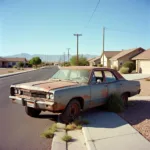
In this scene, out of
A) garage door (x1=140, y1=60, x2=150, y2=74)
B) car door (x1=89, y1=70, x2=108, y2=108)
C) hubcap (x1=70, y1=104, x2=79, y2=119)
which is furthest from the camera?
garage door (x1=140, y1=60, x2=150, y2=74)

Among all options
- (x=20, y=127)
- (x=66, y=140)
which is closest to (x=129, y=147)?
(x=66, y=140)

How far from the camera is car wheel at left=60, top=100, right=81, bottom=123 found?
7.30 meters

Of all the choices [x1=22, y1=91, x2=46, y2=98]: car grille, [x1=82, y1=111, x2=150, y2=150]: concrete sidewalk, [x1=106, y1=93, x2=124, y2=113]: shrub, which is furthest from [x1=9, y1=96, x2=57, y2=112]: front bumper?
[x1=106, y1=93, x2=124, y2=113]: shrub

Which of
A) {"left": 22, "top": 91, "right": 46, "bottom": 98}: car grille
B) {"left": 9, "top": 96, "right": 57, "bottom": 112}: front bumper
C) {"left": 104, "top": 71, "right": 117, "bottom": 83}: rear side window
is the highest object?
{"left": 104, "top": 71, "right": 117, "bottom": 83}: rear side window

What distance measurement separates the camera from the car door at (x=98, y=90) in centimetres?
818

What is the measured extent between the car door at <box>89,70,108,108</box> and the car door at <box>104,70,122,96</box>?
25 centimetres

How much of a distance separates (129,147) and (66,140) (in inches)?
57.3

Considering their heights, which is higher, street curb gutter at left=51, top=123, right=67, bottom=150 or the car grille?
the car grille

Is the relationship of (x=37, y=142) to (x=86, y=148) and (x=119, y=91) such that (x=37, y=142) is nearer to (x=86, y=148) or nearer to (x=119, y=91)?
(x=86, y=148)

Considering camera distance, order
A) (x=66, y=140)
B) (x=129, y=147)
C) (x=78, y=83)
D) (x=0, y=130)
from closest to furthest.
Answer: (x=129, y=147), (x=66, y=140), (x=0, y=130), (x=78, y=83)

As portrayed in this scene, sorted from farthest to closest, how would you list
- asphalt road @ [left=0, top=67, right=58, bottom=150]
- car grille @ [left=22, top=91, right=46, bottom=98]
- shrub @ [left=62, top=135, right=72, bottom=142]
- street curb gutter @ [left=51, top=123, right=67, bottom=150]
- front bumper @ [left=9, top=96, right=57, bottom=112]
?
car grille @ [left=22, top=91, right=46, bottom=98], front bumper @ [left=9, top=96, right=57, bottom=112], shrub @ [left=62, top=135, right=72, bottom=142], asphalt road @ [left=0, top=67, right=58, bottom=150], street curb gutter @ [left=51, top=123, right=67, bottom=150]

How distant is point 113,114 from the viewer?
27.1 ft

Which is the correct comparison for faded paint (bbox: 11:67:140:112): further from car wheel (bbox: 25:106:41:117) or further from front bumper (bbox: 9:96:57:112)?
car wheel (bbox: 25:106:41:117)

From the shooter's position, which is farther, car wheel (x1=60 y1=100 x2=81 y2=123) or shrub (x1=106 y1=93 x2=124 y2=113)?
shrub (x1=106 y1=93 x2=124 y2=113)
